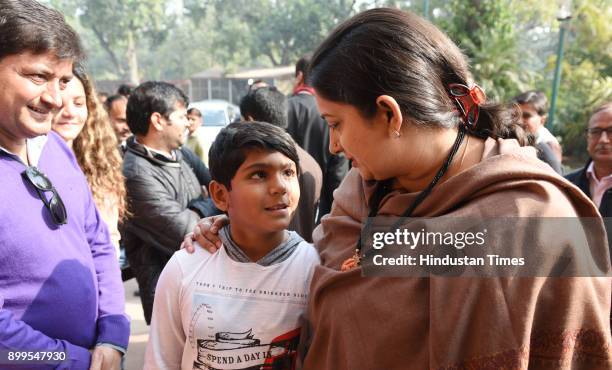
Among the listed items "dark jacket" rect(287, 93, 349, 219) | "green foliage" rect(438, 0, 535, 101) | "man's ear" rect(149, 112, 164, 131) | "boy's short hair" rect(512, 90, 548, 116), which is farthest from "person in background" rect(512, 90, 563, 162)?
"green foliage" rect(438, 0, 535, 101)

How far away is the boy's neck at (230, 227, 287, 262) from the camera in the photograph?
170 cm

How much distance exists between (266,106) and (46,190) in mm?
2200

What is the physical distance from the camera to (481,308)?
1167 mm

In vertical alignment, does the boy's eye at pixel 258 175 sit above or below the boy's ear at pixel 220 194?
above

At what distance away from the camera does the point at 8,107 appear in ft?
4.87

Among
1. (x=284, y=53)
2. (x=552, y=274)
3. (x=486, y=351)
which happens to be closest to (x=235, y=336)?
(x=486, y=351)

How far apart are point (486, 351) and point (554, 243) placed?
11.2 inches

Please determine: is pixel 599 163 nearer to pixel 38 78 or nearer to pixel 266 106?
pixel 266 106

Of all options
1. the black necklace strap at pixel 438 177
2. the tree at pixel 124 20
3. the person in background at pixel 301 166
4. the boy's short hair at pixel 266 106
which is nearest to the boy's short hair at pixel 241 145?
the black necklace strap at pixel 438 177

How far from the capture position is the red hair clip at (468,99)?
4.57 feet

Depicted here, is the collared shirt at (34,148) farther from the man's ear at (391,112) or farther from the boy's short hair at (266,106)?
the boy's short hair at (266,106)

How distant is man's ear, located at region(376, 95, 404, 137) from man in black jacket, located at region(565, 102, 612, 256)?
7.56 ft

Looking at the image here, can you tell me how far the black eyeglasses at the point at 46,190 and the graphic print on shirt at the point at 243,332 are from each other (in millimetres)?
475

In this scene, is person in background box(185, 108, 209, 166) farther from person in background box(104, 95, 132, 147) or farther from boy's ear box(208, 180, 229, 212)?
boy's ear box(208, 180, 229, 212)
